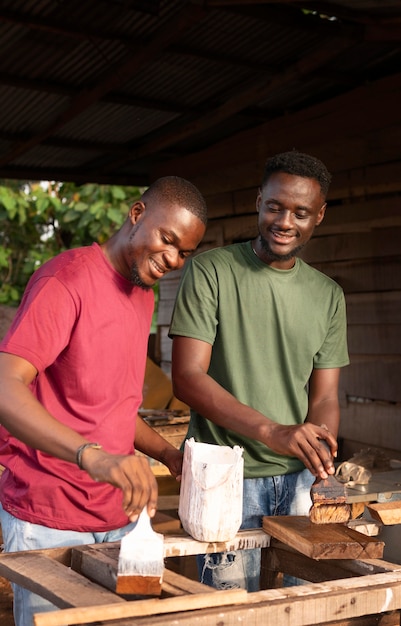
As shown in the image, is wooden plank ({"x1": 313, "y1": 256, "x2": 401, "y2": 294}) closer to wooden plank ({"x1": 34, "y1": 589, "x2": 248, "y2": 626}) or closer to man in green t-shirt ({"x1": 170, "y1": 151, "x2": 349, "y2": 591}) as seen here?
man in green t-shirt ({"x1": 170, "y1": 151, "x2": 349, "y2": 591})

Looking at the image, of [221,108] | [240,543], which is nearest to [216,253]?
[240,543]

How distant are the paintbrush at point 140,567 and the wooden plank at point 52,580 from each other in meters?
0.05

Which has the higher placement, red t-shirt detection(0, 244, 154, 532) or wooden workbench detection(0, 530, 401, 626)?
red t-shirt detection(0, 244, 154, 532)

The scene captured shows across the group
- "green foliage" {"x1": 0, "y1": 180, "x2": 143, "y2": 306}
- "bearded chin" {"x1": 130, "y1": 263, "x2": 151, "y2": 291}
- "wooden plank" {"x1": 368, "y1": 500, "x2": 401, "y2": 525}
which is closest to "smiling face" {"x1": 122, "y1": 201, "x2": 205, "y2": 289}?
"bearded chin" {"x1": 130, "y1": 263, "x2": 151, "y2": 291}

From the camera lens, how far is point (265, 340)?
323 cm

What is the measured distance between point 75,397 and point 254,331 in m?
0.86

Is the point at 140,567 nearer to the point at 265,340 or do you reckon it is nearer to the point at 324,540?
the point at 324,540

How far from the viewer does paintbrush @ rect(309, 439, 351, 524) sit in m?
2.62

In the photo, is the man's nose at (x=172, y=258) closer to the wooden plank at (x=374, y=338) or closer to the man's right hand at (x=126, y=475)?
the man's right hand at (x=126, y=475)

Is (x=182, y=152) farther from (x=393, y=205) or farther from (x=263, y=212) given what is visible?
(x=263, y=212)

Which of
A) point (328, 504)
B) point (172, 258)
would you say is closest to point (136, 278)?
point (172, 258)

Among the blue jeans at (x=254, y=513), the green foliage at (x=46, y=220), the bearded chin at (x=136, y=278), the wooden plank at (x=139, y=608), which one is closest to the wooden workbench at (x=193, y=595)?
the wooden plank at (x=139, y=608)

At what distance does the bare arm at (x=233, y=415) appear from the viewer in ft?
8.94

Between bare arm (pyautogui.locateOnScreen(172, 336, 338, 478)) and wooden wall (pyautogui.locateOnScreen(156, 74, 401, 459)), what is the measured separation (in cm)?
234
